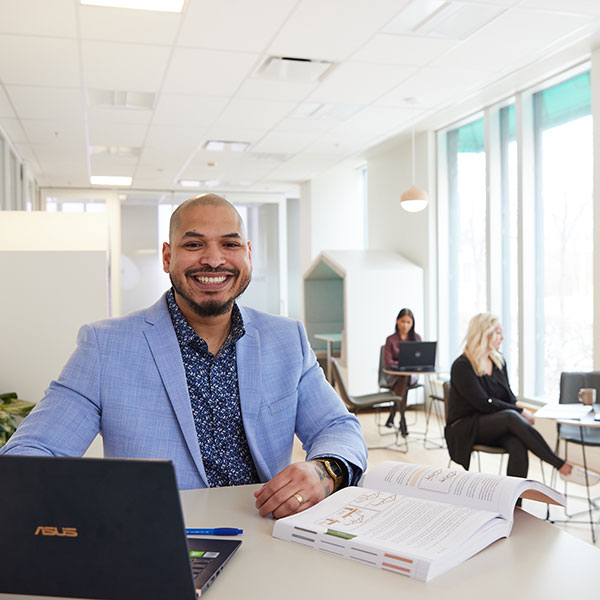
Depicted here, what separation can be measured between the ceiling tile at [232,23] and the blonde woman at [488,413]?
8.15 ft

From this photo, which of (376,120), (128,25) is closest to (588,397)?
(128,25)

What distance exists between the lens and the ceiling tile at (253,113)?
648 cm

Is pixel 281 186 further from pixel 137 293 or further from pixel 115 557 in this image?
pixel 115 557

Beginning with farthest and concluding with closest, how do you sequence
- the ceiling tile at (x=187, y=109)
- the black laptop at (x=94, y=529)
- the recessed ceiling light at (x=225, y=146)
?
the recessed ceiling light at (x=225, y=146)
the ceiling tile at (x=187, y=109)
the black laptop at (x=94, y=529)

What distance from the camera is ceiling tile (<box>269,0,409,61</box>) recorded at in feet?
13.6

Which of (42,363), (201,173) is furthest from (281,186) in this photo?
(42,363)

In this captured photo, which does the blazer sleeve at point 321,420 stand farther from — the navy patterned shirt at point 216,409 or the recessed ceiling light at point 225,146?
the recessed ceiling light at point 225,146

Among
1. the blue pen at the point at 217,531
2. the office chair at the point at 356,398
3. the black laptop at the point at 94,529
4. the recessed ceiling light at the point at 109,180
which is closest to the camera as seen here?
the black laptop at the point at 94,529

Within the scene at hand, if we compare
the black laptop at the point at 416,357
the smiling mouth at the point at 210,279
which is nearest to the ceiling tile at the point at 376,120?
the black laptop at the point at 416,357

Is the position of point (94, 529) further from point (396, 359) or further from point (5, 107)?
point (5, 107)

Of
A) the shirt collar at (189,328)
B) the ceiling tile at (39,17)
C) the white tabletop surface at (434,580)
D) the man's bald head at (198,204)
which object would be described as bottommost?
Answer: the white tabletop surface at (434,580)

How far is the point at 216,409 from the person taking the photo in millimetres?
1683

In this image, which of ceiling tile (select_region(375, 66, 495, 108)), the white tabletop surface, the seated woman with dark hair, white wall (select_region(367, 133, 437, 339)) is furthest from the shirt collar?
white wall (select_region(367, 133, 437, 339))

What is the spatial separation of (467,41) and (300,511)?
4.44m
